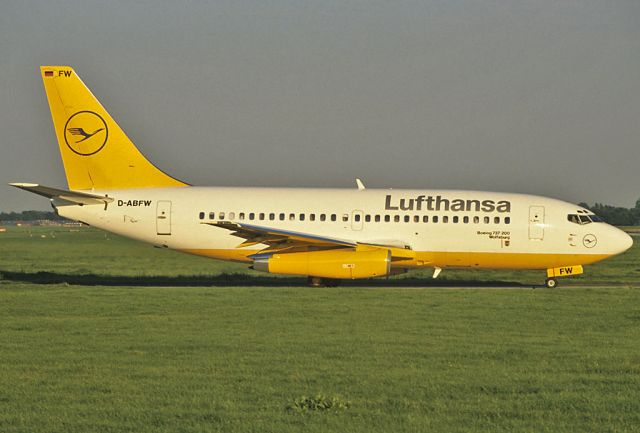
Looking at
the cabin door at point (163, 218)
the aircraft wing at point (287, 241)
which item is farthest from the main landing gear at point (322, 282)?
the cabin door at point (163, 218)

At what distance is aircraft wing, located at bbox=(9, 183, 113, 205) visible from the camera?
3105cm

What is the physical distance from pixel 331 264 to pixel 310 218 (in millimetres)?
2948

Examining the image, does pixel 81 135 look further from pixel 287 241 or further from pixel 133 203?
pixel 287 241

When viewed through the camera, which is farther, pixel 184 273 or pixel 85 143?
pixel 184 273

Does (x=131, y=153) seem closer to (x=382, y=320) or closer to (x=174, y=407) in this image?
(x=382, y=320)

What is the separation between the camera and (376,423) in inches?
414

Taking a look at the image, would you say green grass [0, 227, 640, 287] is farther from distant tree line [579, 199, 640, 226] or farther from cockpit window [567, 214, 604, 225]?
distant tree line [579, 199, 640, 226]

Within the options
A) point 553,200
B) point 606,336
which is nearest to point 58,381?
point 606,336

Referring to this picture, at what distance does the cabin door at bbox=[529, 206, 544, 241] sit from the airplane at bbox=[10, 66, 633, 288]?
36 mm

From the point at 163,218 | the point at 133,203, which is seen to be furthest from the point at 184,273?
the point at 133,203

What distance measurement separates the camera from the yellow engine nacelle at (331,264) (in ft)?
98.7

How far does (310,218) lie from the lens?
3269 cm

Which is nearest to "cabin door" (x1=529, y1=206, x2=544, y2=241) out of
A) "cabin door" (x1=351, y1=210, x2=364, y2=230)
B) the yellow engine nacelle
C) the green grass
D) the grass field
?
the green grass

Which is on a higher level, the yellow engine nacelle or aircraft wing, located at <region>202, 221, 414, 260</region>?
aircraft wing, located at <region>202, 221, 414, 260</region>
